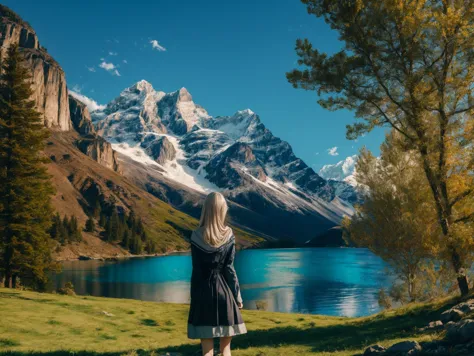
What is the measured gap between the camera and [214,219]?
9.54 m

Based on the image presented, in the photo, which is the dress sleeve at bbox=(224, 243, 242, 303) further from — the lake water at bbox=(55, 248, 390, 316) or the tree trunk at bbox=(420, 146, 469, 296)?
the lake water at bbox=(55, 248, 390, 316)

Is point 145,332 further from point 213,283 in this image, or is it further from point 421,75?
point 421,75

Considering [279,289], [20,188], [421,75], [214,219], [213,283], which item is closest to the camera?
[214,219]

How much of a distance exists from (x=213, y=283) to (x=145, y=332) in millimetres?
15903

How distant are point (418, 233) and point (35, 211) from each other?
1401 inches

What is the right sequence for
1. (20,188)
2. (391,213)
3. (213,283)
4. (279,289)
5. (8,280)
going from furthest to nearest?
(279,289)
(8,280)
(20,188)
(391,213)
(213,283)

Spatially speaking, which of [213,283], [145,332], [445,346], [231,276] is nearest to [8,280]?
[145,332]

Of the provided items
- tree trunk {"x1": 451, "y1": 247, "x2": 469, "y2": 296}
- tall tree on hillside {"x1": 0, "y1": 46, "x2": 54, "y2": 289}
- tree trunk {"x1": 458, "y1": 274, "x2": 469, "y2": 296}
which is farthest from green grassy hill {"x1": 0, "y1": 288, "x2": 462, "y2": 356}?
tall tree on hillside {"x1": 0, "y1": 46, "x2": 54, "y2": 289}

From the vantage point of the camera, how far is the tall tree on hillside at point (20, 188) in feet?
128

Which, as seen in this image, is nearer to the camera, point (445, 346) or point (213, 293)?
point (213, 293)

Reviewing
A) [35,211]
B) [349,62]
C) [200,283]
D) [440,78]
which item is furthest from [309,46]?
[35,211]

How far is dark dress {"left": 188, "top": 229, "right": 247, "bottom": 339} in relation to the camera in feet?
31.1

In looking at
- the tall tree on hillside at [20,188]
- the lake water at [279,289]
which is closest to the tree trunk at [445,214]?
the tall tree on hillside at [20,188]

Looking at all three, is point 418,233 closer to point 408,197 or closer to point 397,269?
point 408,197
